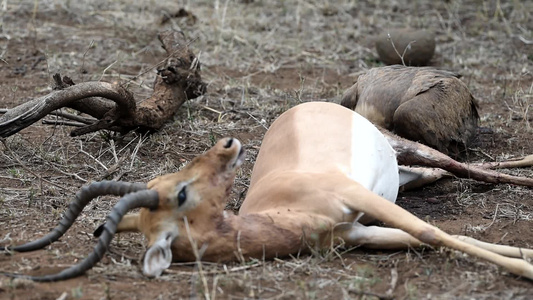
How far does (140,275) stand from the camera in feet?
13.2

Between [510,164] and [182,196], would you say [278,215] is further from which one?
[510,164]

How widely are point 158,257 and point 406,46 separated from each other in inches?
214

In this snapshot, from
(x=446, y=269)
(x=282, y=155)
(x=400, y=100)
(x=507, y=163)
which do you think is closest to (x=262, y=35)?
(x=400, y=100)

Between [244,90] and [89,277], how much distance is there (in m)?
4.18

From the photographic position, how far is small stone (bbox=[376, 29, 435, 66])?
8.78 meters

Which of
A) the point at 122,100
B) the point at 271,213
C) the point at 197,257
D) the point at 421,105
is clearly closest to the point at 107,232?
the point at 197,257

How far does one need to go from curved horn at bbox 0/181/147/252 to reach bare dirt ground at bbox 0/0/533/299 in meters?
0.10

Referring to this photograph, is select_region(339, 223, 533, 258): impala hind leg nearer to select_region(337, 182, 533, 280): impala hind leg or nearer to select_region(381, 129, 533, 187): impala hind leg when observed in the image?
select_region(337, 182, 533, 280): impala hind leg

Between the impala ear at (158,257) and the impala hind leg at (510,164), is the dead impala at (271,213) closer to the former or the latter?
the impala ear at (158,257)

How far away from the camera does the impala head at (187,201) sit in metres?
3.97

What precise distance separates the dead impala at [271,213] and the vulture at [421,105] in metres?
1.33

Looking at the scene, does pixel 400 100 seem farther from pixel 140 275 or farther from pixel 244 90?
pixel 140 275

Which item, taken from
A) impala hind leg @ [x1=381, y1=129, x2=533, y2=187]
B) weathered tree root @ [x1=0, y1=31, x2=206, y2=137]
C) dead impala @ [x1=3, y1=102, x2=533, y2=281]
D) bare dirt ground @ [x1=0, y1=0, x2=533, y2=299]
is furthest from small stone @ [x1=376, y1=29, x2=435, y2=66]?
dead impala @ [x1=3, y1=102, x2=533, y2=281]

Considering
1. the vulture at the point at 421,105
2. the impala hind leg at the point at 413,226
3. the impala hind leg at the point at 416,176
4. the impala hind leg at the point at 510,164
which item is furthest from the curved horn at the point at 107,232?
the impala hind leg at the point at 510,164
